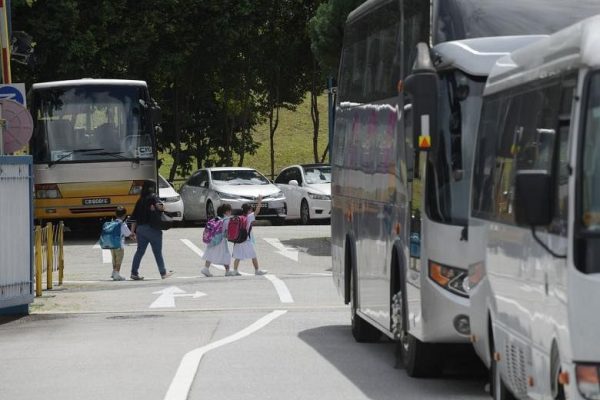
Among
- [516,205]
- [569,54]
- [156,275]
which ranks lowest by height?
[156,275]

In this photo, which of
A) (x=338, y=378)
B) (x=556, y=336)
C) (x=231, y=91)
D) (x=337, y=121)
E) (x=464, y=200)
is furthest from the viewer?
(x=231, y=91)

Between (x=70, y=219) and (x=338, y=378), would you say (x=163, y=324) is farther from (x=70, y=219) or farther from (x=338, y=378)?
(x=70, y=219)

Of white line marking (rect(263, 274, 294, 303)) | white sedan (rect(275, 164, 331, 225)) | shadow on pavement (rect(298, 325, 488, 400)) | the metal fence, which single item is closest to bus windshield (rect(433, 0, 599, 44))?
shadow on pavement (rect(298, 325, 488, 400))

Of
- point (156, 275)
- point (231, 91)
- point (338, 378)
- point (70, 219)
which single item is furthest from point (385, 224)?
point (231, 91)

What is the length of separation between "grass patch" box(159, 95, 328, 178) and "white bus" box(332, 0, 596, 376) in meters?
85.5

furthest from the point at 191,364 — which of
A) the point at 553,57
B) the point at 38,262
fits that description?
the point at 38,262

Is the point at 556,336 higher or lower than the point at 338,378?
higher

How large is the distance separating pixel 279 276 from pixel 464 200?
1592 centimetres

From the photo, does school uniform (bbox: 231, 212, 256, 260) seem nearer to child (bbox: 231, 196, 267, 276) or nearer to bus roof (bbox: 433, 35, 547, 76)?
child (bbox: 231, 196, 267, 276)

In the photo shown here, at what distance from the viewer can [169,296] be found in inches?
939

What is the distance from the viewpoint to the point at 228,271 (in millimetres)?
28859

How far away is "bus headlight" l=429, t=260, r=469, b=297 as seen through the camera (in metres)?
11.7

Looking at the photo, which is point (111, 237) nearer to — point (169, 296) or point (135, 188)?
point (169, 296)

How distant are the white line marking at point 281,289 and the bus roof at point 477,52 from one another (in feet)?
34.9
